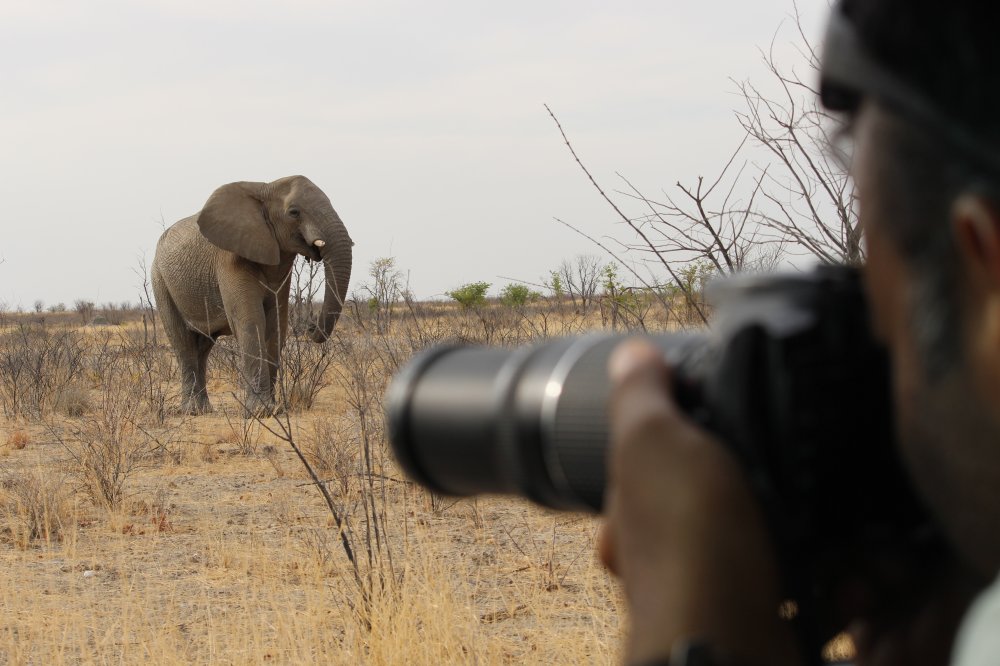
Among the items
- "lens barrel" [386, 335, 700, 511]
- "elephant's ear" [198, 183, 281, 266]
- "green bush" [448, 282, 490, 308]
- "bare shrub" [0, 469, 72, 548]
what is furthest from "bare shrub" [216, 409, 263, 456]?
"green bush" [448, 282, 490, 308]

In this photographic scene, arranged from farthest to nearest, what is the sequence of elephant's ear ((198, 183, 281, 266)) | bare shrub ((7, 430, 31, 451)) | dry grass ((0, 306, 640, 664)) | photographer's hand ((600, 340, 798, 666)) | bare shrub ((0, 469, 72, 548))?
elephant's ear ((198, 183, 281, 266)) < bare shrub ((7, 430, 31, 451)) < bare shrub ((0, 469, 72, 548)) < dry grass ((0, 306, 640, 664)) < photographer's hand ((600, 340, 798, 666))

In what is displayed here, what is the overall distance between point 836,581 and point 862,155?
1.23ft

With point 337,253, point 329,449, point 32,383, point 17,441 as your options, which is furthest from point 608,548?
point 32,383

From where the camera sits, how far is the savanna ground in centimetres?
357

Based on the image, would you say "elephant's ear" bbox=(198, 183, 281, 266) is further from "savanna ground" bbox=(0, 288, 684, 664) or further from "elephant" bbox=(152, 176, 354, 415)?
"savanna ground" bbox=(0, 288, 684, 664)

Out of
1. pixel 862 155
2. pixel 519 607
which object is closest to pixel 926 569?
pixel 862 155

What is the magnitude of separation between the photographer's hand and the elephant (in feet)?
29.1

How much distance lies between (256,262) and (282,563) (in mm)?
6777

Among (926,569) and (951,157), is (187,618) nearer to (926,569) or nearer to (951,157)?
(926,569)

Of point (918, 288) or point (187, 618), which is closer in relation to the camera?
point (918, 288)

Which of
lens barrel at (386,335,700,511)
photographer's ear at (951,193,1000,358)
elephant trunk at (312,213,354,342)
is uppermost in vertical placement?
elephant trunk at (312,213,354,342)

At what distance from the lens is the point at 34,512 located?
5613mm

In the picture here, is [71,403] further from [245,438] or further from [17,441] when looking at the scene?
[245,438]

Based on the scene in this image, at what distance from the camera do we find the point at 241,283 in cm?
1109
